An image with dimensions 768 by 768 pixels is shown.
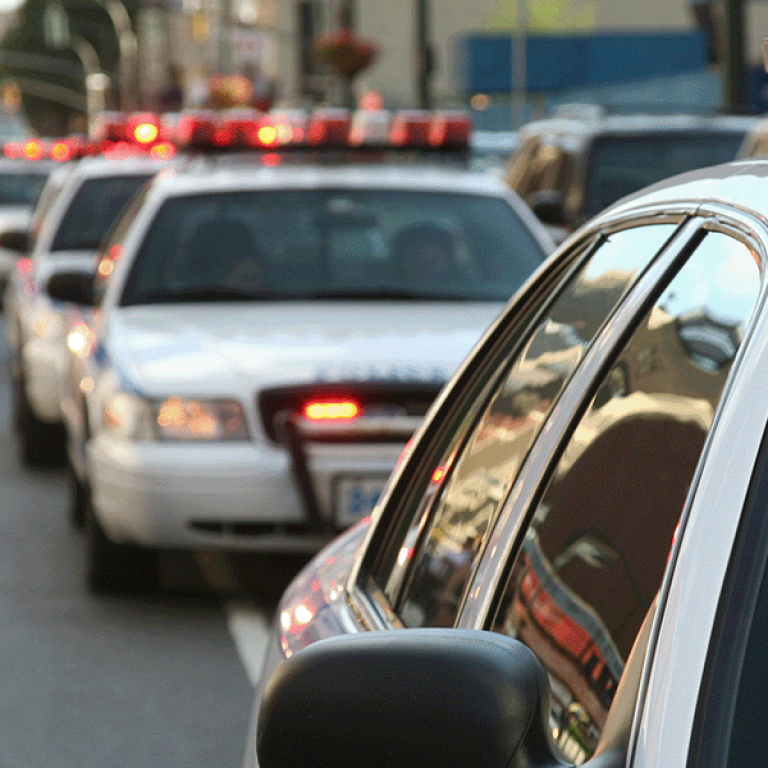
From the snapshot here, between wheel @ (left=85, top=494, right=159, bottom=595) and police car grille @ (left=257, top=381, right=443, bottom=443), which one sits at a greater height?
police car grille @ (left=257, top=381, right=443, bottom=443)

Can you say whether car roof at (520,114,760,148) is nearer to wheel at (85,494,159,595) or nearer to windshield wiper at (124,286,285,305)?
windshield wiper at (124,286,285,305)

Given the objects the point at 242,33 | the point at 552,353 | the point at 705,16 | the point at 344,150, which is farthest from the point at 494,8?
the point at 552,353

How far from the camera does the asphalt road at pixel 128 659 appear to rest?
5.14 m

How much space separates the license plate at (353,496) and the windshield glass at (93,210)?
6.44m

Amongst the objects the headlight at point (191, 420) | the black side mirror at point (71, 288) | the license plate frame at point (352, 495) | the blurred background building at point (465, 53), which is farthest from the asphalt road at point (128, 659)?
the blurred background building at point (465, 53)

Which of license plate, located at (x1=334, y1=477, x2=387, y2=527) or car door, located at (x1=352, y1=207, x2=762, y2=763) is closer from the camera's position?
car door, located at (x1=352, y1=207, x2=762, y2=763)

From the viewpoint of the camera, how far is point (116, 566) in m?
6.96

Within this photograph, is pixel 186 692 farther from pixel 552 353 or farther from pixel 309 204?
pixel 552 353

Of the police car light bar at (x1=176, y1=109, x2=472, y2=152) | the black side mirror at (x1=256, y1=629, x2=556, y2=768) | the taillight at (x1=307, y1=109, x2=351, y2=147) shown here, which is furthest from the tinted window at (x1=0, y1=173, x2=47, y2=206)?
the black side mirror at (x1=256, y1=629, x2=556, y2=768)

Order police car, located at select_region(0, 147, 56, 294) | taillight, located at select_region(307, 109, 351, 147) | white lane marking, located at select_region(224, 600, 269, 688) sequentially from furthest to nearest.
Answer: police car, located at select_region(0, 147, 56, 294)
taillight, located at select_region(307, 109, 351, 147)
white lane marking, located at select_region(224, 600, 269, 688)

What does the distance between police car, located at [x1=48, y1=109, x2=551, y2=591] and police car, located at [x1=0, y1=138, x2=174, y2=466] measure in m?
1.83

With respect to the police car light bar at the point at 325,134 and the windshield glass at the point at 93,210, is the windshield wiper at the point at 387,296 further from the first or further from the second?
the windshield glass at the point at 93,210

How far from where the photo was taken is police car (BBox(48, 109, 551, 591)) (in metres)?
6.48

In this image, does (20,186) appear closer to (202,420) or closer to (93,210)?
(93,210)
